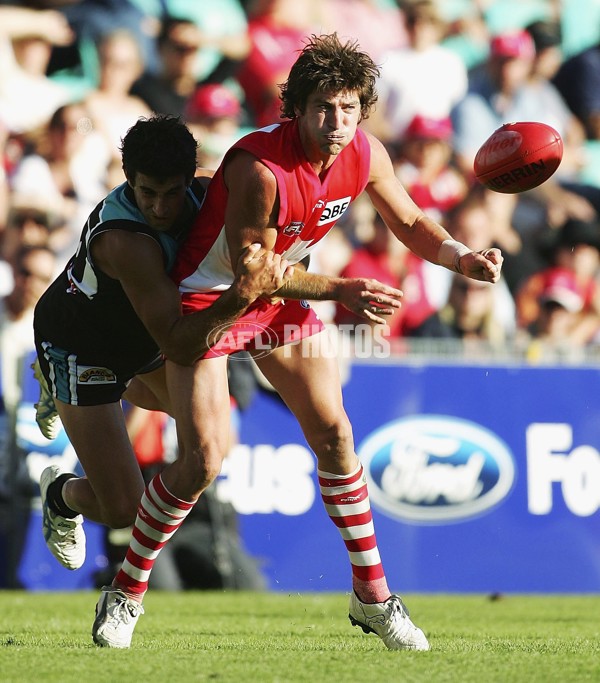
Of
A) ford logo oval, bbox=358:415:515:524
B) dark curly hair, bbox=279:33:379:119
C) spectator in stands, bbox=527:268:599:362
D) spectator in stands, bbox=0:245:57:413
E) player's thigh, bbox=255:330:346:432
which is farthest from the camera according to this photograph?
spectator in stands, bbox=527:268:599:362

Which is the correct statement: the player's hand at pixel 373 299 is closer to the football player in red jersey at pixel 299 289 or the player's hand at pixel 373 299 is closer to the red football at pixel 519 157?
the football player in red jersey at pixel 299 289

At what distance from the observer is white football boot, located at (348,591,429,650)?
→ 505 centimetres

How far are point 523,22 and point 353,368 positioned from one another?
5832mm

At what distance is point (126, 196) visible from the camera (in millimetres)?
5156

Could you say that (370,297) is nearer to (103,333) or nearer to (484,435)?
(103,333)

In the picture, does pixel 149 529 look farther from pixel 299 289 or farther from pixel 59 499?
pixel 299 289

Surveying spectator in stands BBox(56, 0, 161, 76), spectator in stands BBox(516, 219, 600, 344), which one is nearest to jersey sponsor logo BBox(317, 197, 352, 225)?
spectator in stands BBox(516, 219, 600, 344)

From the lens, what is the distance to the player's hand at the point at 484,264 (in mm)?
4957

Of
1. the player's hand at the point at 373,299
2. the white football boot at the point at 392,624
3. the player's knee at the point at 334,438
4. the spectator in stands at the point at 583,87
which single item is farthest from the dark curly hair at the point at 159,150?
the spectator in stands at the point at 583,87

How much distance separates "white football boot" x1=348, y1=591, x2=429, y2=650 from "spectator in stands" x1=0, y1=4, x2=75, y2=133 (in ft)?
21.6

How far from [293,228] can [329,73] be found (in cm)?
65

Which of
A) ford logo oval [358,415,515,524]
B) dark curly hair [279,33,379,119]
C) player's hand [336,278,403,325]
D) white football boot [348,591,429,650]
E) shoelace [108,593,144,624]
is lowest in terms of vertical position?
ford logo oval [358,415,515,524]

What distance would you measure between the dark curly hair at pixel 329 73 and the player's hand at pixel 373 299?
81 centimetres

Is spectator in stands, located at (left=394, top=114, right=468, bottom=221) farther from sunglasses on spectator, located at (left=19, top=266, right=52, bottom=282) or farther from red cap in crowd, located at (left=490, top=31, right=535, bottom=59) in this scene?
sunglasses on spectator, located at (left=19, top=266, right=52, bottom=282)
